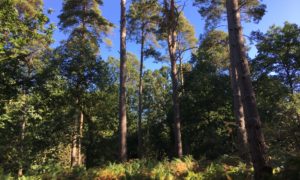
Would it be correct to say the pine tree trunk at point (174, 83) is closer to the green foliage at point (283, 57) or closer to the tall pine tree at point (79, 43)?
the tall pine tree at point (79, 43)

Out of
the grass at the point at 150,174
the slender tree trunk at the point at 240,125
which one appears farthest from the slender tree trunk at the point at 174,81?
the grass at the point at 150,174

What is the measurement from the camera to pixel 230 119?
2530cm

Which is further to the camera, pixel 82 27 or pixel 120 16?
pixel 82 27

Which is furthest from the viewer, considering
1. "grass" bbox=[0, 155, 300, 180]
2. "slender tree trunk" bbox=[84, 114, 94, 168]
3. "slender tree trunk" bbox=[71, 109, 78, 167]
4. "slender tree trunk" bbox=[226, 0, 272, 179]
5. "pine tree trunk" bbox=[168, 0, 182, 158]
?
"slender tree trunk" bbox=[84, 114, 94, 168]

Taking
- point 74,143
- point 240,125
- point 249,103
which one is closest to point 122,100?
point 240,125

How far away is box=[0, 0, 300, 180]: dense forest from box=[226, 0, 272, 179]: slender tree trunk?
0.02 meters

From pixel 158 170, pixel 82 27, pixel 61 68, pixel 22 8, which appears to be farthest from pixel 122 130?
pixel 22 8

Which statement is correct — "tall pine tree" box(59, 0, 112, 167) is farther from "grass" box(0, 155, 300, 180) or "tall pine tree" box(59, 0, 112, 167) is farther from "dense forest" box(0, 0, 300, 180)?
"grass" box(0, 155, 300, 180)

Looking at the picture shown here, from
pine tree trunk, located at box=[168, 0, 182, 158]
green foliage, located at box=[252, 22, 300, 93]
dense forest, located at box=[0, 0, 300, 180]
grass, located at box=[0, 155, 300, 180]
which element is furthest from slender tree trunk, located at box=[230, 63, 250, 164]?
green foliage, located at box=[252, 22, 300, 93]

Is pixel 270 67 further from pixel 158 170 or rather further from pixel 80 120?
pixel 158 170

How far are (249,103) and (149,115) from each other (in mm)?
30872

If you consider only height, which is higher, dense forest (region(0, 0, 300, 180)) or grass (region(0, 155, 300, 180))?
dense forest (region(0, 0, 300, 180))

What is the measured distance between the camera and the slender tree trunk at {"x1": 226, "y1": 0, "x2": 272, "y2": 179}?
21.5ft

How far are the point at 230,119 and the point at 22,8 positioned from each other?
17.6 metres
